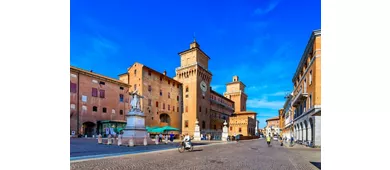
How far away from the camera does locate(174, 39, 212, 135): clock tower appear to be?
42500 millimetres

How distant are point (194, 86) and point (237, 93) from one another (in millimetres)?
32798

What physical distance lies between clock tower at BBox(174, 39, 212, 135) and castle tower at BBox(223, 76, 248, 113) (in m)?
25.7

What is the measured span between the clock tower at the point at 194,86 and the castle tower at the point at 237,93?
2568cm

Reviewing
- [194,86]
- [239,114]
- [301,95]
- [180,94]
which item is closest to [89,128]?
[180,94]

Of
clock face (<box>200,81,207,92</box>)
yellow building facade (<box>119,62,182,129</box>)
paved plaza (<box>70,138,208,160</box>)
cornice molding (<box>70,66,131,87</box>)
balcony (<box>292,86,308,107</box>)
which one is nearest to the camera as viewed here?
paved plaza (<box>70,138,208,160</box>)

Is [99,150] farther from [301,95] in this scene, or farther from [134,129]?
[301,95]

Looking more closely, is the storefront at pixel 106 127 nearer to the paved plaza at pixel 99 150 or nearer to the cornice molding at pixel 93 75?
the cornice molding at pixel 93 75

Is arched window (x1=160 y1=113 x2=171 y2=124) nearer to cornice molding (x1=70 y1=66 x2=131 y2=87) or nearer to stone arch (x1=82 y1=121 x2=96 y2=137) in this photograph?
cornice molding (x1=70 y1=66 x2=131 y2=87)

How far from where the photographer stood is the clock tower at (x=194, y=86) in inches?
1673

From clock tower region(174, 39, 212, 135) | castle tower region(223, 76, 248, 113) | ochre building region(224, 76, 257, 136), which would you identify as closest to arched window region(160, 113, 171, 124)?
clock tower region(174, 39, 212, 135)

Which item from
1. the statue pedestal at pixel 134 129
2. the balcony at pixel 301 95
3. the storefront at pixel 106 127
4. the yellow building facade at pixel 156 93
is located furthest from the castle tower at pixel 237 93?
the statue pedestal at pixel 134 129
